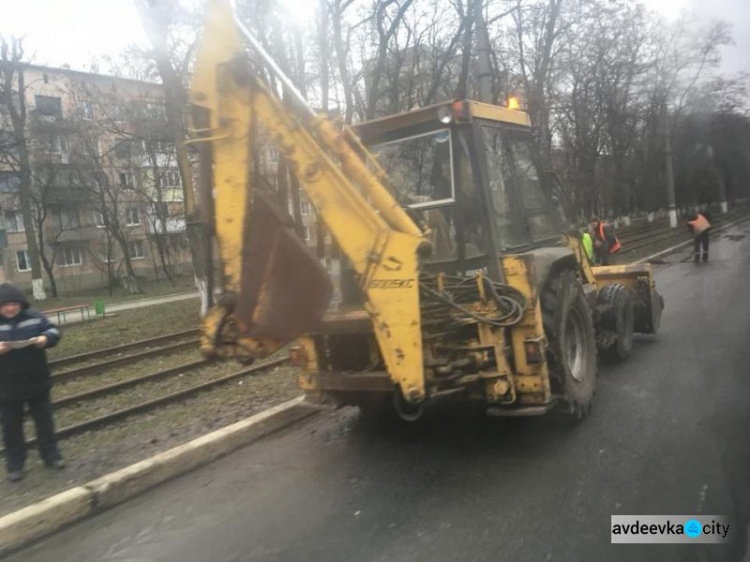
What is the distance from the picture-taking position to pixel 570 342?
18.3ft

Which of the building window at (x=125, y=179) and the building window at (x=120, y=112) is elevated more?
the building window at (x=120, y=112)

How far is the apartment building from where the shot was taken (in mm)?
28359

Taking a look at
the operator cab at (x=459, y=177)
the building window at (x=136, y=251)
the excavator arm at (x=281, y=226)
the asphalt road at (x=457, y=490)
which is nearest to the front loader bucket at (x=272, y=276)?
the excavator arm at (x=281, y=226)

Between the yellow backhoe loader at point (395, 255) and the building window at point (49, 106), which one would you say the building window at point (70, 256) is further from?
the yellow backhoe loader at point (395, 255)

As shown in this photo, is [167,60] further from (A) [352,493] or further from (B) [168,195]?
(B) [168,195]

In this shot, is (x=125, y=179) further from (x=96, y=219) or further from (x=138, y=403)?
(x=138, y=403)

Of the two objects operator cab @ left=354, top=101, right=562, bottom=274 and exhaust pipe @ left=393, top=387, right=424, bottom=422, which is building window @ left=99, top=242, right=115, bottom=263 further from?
exhaust pipe @ left=393, top=387, right=424, bottom=422

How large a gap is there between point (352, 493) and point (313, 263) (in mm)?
1671

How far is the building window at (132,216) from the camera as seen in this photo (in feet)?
123

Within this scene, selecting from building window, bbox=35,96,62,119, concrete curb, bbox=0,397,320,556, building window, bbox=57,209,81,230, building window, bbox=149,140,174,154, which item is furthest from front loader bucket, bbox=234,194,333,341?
building window, bbox=57,209,81,230

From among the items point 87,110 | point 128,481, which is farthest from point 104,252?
point 128,481

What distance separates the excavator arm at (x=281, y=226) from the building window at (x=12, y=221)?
3913 centimetres

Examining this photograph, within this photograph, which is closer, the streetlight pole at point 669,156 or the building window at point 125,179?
the streetlight pole at point 669,156

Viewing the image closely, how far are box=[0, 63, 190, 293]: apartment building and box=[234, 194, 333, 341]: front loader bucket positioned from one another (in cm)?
1932
